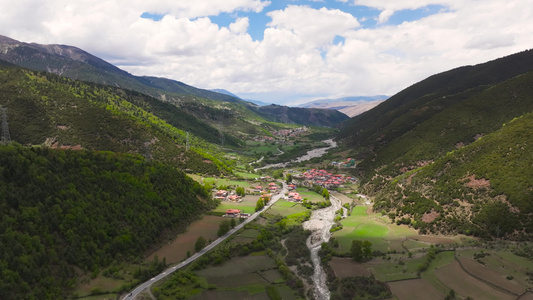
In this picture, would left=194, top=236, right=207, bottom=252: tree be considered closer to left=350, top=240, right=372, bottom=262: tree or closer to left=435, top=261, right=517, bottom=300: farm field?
left=350, top=240, right=372, bottom=262: tree

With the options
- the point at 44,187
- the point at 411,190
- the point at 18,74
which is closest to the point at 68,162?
the point at 44,187

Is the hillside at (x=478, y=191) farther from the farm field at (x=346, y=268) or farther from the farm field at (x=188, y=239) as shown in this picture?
the farm field at (x=188, y=239)

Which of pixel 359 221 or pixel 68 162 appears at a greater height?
pixel 68 162

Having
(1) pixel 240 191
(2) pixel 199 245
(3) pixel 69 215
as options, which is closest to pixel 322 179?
(1) pixel 240 191

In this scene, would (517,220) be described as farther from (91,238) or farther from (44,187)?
(44,187)

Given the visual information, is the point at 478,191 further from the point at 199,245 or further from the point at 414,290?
the point at 199,245

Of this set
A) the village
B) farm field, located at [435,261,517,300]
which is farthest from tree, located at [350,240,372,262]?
the village

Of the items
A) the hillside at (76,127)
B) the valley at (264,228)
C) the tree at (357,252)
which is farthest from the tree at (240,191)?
the tree at (357,252)
